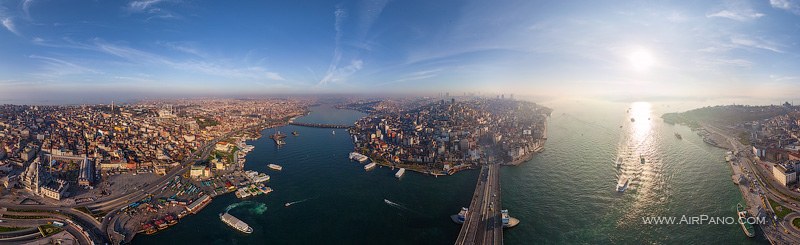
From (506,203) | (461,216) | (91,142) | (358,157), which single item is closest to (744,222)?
(506,203)

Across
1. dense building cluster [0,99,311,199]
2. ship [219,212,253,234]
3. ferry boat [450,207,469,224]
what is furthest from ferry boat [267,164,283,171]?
ferry boat [450,207,469,224]

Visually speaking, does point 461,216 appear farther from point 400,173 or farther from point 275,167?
point 275,167

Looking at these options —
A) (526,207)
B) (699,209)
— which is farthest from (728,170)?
(526,207)

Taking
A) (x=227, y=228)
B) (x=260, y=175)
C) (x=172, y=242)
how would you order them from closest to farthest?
1. (x=172, y=242)
2. (x=227, y=228)
3. (x=260, y=175)

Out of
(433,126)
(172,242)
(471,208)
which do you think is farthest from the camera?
(433,126)

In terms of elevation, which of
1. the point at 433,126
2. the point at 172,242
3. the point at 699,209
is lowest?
the point at 172,242

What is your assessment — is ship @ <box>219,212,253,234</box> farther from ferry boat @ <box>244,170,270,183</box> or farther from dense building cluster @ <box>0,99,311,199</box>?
dense building cluster @ <box>0,99,311,199</box>

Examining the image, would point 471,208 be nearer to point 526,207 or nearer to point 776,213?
point 526,207
